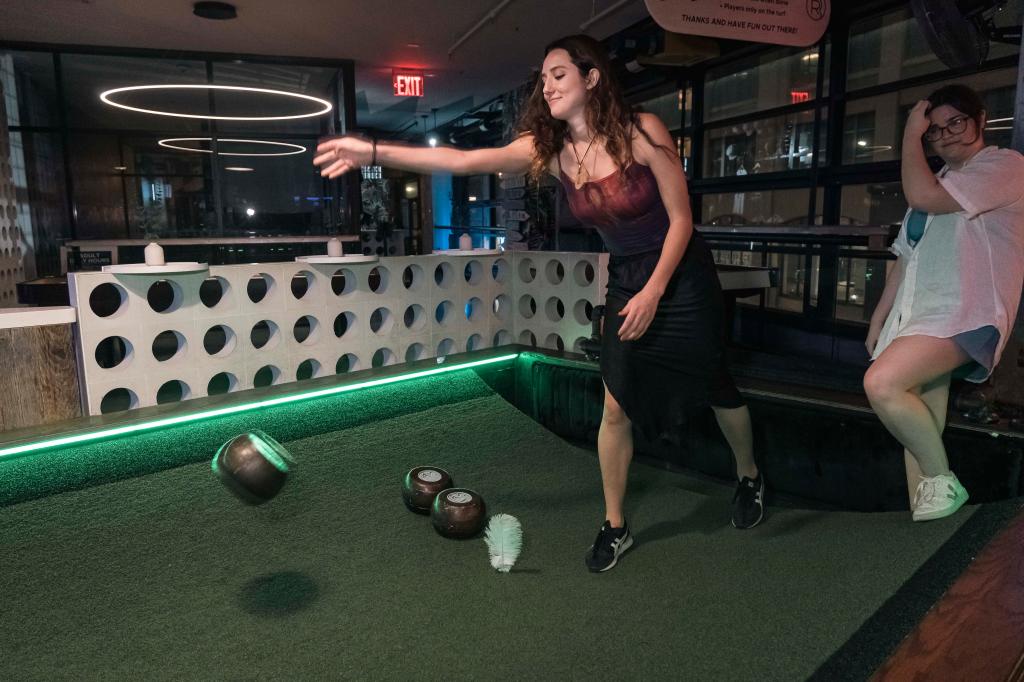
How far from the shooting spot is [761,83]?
602 cm

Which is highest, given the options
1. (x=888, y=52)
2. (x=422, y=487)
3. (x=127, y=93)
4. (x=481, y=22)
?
(x=481, y=22)

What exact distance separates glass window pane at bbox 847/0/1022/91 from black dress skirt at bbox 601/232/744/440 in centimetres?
359

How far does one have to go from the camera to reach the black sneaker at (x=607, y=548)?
71.8 inches

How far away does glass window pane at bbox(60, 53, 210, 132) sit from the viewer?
7.91m

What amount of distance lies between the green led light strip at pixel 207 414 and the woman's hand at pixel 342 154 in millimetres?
850

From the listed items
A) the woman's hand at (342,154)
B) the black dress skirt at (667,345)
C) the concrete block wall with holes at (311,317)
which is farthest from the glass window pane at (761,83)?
the woman's hand at (342,154)

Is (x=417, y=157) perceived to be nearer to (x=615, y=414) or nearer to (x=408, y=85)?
(x=615, y=414)

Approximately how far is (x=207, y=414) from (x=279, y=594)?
76 cm

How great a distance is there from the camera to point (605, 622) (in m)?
1.57

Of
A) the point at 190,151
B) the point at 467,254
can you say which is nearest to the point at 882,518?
the point at 467,254

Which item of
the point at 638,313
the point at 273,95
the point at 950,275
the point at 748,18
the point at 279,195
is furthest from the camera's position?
the point at 279,195

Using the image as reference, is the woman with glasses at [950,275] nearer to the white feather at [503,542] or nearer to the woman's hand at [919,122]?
the woman's hand at [919,122]

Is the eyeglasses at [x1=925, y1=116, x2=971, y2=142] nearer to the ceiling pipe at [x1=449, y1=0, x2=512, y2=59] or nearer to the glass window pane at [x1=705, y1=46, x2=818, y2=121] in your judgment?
the glass window pane at [x1=705, y1=46, x2=818, y2=121]

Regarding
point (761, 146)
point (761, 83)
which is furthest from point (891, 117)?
point (761, 83)
